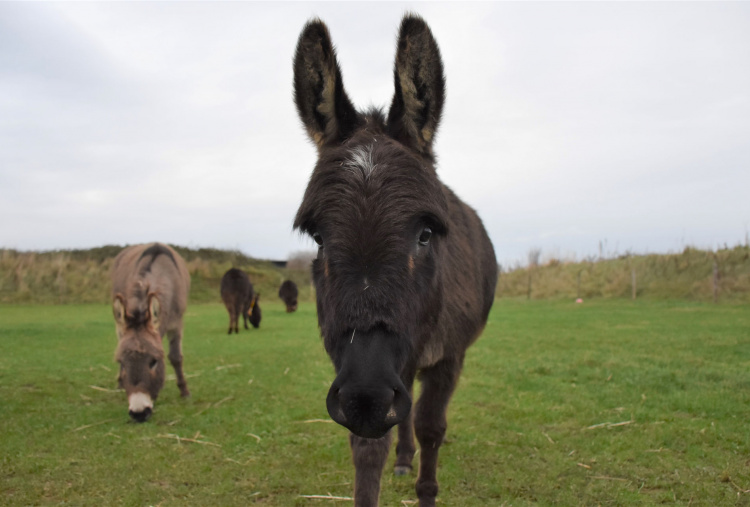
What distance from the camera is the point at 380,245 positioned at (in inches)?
93.6

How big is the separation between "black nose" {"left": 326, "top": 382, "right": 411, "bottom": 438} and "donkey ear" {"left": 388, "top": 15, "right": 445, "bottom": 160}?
1629mm

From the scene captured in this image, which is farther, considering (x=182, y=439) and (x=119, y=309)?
(x=119, y=309)

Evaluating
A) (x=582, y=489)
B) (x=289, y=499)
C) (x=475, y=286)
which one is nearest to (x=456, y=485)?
(x=582, y=489)

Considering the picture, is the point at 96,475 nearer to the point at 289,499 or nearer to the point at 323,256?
the point at 289,499

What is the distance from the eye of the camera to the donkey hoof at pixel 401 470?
482 cm

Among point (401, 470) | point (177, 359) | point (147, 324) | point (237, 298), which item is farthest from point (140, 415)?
point (237, 298)

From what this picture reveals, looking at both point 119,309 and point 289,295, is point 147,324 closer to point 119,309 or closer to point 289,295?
point 119,309

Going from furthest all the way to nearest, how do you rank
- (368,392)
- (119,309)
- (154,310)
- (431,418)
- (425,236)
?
(154,310) < (119,309) < (431,418) < (425,236) < (368,392)

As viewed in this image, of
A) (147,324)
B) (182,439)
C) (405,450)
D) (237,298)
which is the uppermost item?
(147,324)

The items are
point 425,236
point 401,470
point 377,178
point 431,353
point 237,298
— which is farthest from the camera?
point 237,298

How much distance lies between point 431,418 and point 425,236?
180cm

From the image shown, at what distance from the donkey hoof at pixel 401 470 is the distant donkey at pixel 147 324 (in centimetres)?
368

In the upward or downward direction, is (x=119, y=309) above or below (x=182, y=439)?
above

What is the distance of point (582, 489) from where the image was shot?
4133mm
